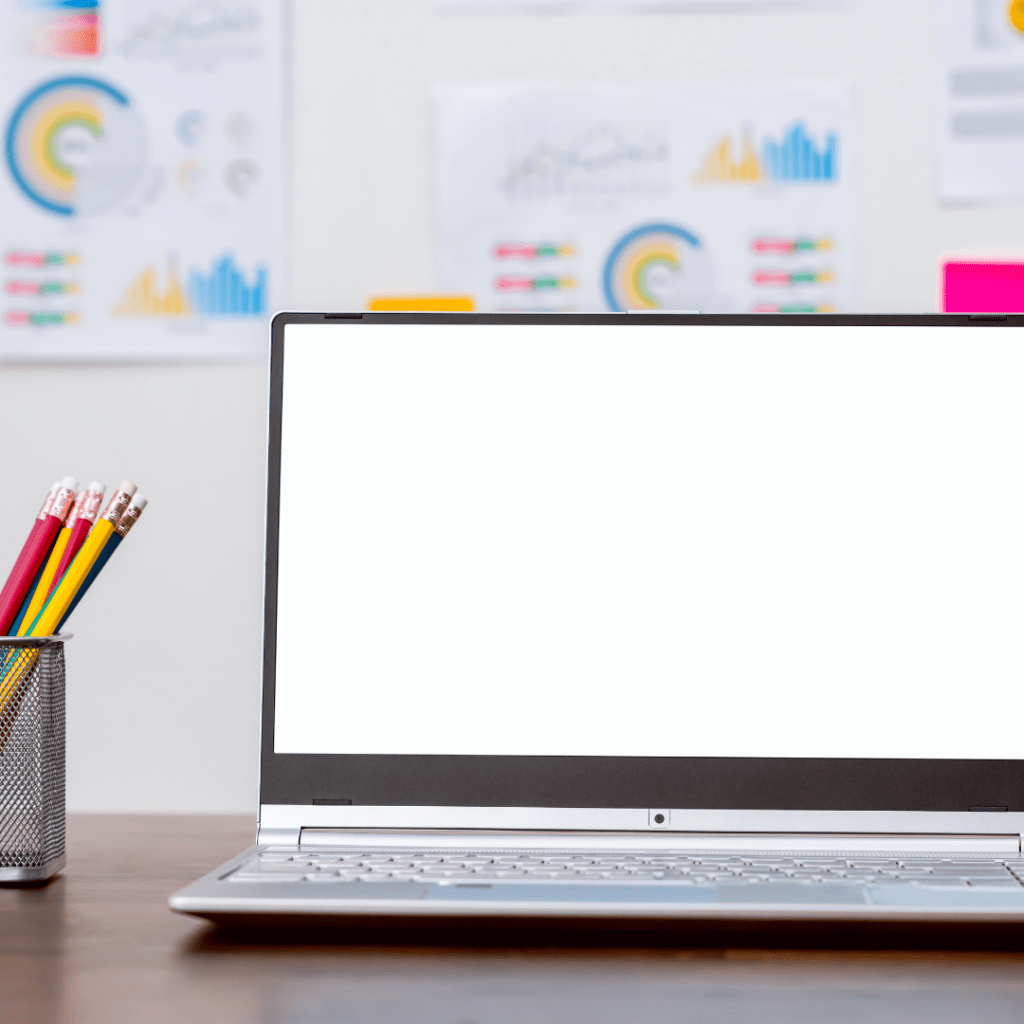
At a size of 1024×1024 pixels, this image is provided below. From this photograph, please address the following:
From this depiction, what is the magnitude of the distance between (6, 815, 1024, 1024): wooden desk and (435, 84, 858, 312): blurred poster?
0.71 meters

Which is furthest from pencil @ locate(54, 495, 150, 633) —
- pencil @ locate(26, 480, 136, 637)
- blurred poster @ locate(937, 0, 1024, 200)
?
blurred poster @ locate(937, 0, 1024, 200)

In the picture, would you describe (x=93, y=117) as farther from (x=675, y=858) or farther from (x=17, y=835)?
(x=675, y=858)

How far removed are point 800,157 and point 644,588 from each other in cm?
61

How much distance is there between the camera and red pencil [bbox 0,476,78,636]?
0.67 metres

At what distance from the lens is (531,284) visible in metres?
1.05

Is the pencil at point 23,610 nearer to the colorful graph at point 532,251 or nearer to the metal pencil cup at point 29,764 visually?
the metal pencil cup at point 29,764

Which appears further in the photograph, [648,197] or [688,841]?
[648,197]

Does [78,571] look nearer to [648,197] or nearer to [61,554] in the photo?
[61,554]

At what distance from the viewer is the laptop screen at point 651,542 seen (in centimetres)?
64

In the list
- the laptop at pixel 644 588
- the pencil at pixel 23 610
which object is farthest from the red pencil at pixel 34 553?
the laptop at pixel 644 588

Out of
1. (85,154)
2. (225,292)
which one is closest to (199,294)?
(225,292)

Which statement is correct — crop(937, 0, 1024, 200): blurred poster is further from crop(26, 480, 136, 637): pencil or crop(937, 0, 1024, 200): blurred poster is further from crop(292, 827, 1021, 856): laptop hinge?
crop(26, 480, 136, 637): pencil

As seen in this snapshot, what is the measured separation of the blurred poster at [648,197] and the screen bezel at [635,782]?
1.82 ft

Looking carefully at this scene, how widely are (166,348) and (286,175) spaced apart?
0.22 m
